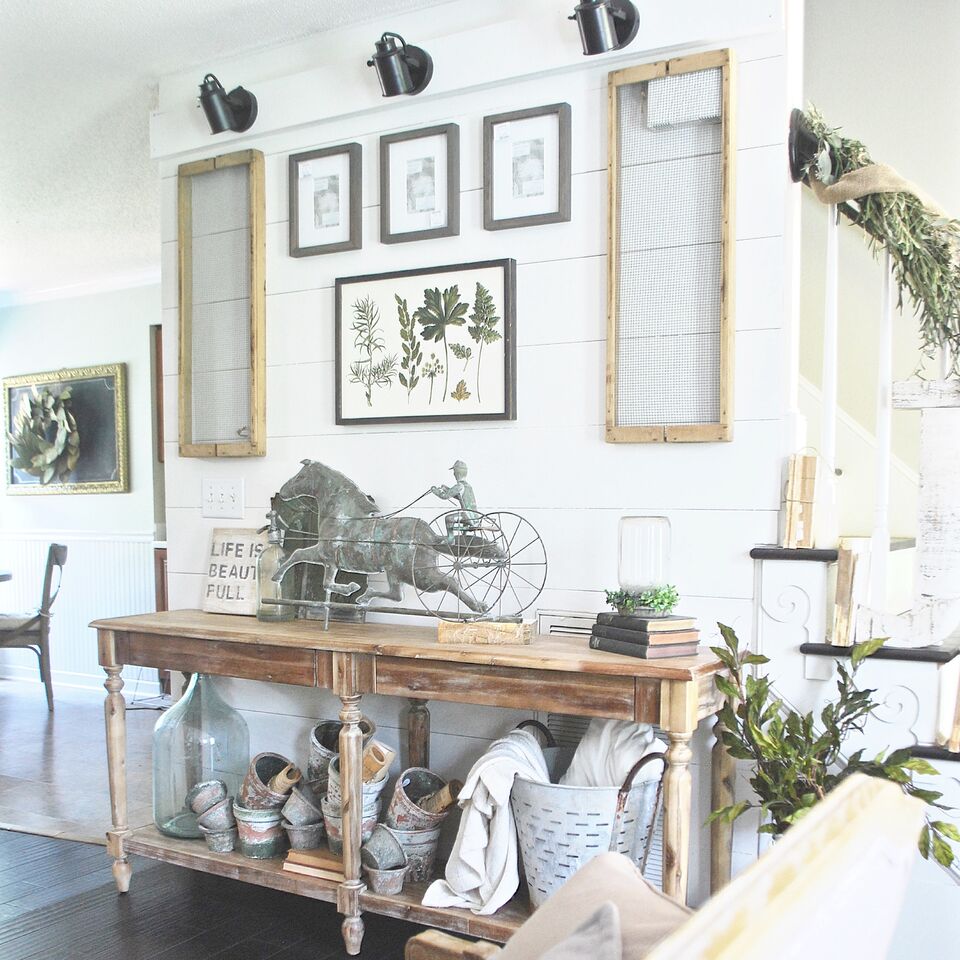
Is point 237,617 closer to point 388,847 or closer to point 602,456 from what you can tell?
point 388,847

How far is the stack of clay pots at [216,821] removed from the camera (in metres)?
2.60

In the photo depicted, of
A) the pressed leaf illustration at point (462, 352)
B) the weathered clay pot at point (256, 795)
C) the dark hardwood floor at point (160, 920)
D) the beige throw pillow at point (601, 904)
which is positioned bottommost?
the dark hardwood floor at point (160, 920)

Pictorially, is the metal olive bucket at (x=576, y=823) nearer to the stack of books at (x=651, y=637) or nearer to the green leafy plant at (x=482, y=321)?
the stack of books at (x=651, y=637)

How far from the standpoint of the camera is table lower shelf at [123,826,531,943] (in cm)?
214

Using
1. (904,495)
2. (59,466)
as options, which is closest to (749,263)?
(904,495)

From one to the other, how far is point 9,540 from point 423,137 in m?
5.16

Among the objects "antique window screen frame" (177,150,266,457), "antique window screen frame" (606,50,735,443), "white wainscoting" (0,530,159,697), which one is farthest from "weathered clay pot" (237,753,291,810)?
"white wainscoting" (0,530,159,697)

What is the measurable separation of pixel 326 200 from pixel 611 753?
67.8 inches

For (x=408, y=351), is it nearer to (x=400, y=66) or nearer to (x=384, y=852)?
(x=400, y=66)

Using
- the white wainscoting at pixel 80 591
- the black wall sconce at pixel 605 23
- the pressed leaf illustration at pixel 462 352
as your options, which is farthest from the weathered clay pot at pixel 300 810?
the white wainscoting at pixel 80 591

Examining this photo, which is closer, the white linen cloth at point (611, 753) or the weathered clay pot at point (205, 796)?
the white linen cloth at point (611, 753)

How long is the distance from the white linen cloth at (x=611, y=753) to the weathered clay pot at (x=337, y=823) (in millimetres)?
516

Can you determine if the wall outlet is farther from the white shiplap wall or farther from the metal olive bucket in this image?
the metal olive bucket

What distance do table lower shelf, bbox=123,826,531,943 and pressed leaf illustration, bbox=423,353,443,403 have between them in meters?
1.26
